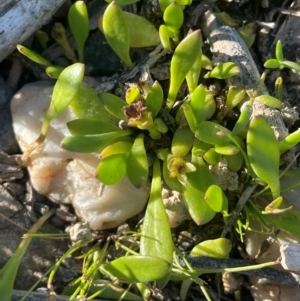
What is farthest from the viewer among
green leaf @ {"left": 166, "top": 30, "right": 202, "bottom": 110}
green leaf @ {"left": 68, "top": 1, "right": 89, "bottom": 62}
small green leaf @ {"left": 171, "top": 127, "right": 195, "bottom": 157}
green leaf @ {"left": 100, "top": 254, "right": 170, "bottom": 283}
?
green leaf @ {"left": 68, "top": 1, "right": 89, "bottom": 62}

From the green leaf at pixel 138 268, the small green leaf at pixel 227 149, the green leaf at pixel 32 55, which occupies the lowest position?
the green leaf at pixel 138 268

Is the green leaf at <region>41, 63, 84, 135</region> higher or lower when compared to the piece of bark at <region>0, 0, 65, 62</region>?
lower

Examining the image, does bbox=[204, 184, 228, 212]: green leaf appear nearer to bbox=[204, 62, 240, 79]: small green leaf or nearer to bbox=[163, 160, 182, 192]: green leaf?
bbox=[163, 160, 182, 192]: green leaf

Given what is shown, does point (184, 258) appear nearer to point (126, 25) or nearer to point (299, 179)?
point (299, 179)

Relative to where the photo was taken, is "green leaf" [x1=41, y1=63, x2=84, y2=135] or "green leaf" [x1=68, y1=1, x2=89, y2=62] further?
"green leaf" [x1=68, y1=1, x2=89, y2=62]

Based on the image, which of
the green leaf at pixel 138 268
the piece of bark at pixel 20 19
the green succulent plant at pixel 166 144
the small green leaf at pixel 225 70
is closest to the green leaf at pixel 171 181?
the green succulent plant at pixel 166 144

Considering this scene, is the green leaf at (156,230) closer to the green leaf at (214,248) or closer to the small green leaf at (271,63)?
the green leaf at (214,248)

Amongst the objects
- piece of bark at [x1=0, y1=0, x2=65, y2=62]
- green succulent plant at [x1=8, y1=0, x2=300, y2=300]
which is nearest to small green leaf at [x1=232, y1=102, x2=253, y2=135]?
green succulent plant at [x1=8, y1=0, x2=300, y2=300]
